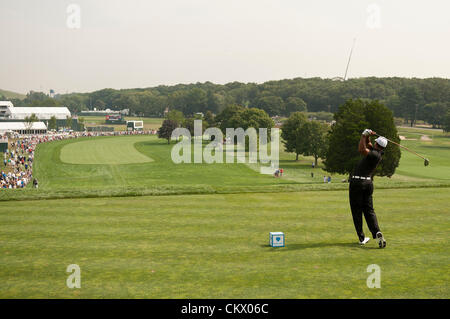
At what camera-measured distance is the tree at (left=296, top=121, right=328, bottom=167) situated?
3551 inches

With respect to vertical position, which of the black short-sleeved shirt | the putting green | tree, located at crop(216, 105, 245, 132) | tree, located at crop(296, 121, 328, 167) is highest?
tree, located at crop(216, 105, 245, 132)

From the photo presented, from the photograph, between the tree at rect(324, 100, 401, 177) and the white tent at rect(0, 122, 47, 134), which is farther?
the white tent at rect(0, 122, 47, 134)

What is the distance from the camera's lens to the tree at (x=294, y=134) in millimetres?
94875

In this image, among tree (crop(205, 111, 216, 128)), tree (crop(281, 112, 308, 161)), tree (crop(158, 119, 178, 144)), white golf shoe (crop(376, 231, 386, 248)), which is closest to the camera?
white golf shoe (crop(376, 231, 386, 248))

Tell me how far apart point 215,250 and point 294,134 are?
88.7 meters

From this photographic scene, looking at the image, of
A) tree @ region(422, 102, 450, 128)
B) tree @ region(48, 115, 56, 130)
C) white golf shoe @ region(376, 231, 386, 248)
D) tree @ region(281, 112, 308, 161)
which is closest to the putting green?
tree @ region(281, 112, 308, 161)

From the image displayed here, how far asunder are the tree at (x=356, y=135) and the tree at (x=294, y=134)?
109ft

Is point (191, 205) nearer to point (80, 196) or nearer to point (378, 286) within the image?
point (80, 196)

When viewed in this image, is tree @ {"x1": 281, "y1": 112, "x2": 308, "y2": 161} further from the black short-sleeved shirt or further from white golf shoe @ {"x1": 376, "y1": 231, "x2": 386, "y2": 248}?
white golf shoe @ {"x1": 376, "y1": 231, "x2": 386, "y2": 248}

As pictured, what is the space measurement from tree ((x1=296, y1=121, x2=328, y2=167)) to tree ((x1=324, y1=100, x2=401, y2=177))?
27680 mm

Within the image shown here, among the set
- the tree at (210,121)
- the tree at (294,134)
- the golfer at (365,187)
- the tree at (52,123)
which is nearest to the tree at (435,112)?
the tree at (210,121)

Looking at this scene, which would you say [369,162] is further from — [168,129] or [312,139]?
[168,129]

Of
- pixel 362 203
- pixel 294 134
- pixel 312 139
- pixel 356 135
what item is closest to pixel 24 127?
pixel 294 134

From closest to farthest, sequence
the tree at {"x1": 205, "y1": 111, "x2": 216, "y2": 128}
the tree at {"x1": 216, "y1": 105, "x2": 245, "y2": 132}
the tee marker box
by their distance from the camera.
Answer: the tee marker box → the tree at {"x1": 216, "y1": 105, "x2": 245, "y2": 132} → the tree at {"x1": 205, "y1": 111, "x2": 216, "y2": 128}
